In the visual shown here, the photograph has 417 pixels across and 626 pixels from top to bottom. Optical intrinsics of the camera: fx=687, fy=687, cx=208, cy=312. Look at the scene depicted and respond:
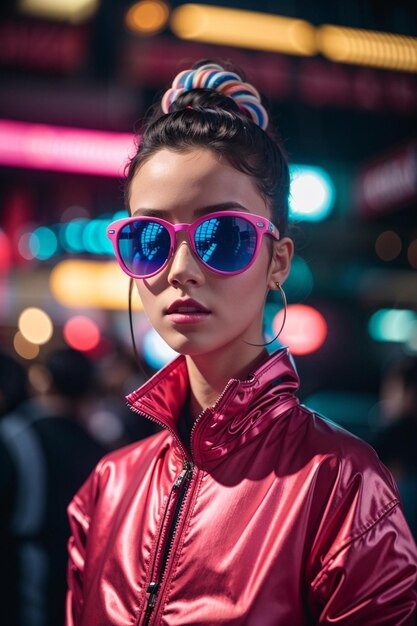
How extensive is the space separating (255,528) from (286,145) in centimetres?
334

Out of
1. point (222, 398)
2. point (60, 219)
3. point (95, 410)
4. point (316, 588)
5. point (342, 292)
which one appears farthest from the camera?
point (342, 292)

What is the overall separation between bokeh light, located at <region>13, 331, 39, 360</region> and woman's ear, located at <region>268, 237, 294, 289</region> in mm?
14964

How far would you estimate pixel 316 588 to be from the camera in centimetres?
137

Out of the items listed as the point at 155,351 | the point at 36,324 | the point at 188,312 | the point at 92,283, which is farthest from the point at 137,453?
the point at 36,324

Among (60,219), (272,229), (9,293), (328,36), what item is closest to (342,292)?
(60,219)

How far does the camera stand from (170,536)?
1.57 meters

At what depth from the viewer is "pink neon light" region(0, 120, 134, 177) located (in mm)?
6918

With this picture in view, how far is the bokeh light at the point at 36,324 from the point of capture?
599 inches

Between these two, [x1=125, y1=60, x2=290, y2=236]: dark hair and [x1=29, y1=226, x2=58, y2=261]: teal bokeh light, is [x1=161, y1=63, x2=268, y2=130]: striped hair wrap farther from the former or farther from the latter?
[x1=29, y1=226, x2=58, y2=261]: teal bokeh light

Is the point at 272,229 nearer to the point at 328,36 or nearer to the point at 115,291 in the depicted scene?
the point at 328,36

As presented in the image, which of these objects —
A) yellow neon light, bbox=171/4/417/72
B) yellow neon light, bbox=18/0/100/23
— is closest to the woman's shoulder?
yellow neon light, bbox=171/4/417/72

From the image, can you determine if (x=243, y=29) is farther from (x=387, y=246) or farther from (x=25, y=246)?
(x=387, y=246)

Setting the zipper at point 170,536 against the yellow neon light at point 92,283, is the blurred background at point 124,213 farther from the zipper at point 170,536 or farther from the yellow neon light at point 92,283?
the zipper at point 170,536

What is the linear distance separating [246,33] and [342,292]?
855 cm
